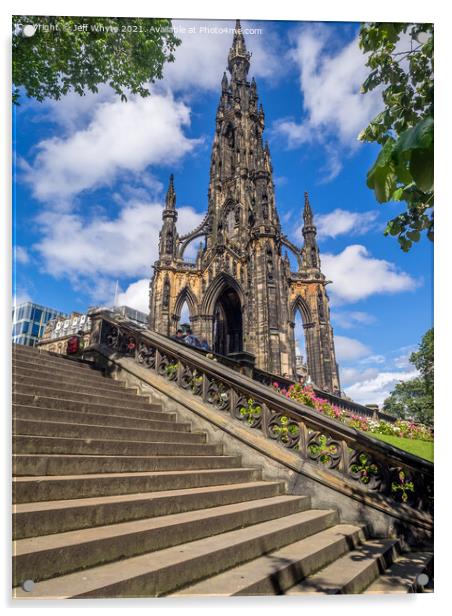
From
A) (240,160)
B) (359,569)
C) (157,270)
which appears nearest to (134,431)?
(359,569)

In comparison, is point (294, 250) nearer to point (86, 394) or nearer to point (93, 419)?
point (86, 394)

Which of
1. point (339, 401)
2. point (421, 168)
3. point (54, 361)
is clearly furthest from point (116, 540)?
point (339, 401)

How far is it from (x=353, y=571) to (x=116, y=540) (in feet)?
6.52

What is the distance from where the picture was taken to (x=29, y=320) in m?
4.15

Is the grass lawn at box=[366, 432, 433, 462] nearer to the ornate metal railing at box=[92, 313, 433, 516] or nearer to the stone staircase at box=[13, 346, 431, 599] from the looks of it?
the ornate metal railing at box=[92, 313, 433, 516]

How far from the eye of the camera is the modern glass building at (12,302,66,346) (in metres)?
3.95

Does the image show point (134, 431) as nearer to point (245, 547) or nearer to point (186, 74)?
point (245, 547)

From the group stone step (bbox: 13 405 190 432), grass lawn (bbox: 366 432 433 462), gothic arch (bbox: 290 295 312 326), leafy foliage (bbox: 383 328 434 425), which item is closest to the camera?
stone step (bbox: 13 405 190 432)

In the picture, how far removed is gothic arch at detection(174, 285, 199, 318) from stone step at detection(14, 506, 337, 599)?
26891 millimetres

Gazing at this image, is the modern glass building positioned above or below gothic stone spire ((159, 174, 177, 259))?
below

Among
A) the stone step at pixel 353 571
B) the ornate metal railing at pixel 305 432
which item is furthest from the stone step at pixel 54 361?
the stone step at pixel 353 571

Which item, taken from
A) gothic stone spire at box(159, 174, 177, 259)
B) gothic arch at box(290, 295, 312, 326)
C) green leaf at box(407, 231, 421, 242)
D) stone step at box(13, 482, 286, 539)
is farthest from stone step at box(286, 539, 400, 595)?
gothic stone spire at box(159, 174, 177, 259)

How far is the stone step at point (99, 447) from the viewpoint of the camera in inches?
134

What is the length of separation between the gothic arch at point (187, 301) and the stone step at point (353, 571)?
26.7 meters
